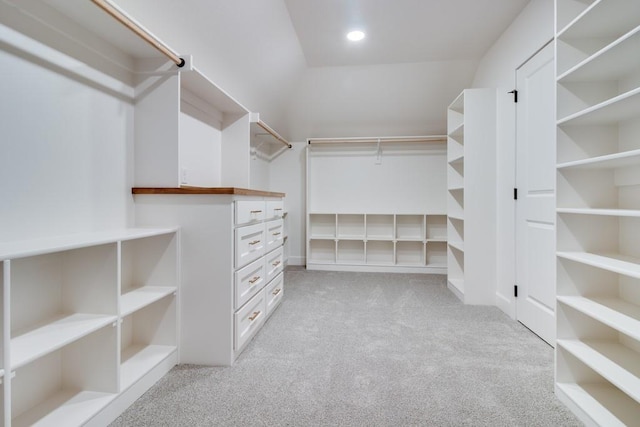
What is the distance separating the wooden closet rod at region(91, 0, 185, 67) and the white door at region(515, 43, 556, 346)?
223 cm

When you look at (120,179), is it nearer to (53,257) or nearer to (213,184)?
(53,257)

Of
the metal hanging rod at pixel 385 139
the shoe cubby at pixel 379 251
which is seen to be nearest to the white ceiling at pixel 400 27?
the metal hanging rod at pixel 385 139

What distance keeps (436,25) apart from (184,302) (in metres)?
2.98

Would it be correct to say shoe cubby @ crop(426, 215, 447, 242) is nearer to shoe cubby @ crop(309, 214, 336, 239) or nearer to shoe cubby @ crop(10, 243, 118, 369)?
shoe cubby @ crop(309, 214, 336, 239)

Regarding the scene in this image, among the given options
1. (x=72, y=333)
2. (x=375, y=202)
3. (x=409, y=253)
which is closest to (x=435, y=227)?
(x=409, y=253)

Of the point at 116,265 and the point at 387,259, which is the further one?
the point at 387,259

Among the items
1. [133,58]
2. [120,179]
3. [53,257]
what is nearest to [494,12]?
[133,58]

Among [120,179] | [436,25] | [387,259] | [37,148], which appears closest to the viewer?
[37,148]

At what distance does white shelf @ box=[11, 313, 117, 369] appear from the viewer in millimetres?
974

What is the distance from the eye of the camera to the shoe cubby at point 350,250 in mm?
4398

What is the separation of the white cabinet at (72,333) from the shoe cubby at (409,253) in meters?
3.29

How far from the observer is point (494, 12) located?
102 inches

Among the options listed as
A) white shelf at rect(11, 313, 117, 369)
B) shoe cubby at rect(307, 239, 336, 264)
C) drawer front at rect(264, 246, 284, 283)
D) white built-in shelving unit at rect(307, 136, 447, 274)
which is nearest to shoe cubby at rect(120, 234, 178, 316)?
white shelf at rect(11, 313, 117, 369)

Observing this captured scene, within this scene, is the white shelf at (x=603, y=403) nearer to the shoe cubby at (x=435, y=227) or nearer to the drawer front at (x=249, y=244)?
the drawer front at (x=249, y=244)
